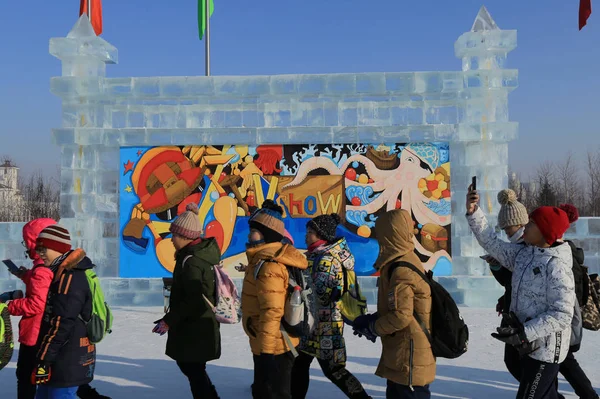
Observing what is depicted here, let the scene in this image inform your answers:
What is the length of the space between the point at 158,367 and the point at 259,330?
3.38 m

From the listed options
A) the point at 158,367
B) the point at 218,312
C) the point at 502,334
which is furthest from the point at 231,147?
the point at 502,334

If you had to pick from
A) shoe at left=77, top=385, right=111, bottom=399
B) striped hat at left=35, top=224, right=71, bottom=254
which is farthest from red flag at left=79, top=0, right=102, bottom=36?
striped hat at left=35, top=224, right=71, bottom=254

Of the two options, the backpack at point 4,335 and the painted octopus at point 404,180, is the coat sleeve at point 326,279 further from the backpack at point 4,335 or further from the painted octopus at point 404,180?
the painted octopus at point 404,180

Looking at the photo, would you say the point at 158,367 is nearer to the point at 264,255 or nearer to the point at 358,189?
the point at 264,255

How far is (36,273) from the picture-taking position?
403cm

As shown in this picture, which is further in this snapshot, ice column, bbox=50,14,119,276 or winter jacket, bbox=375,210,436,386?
ice column, bbox=50,14,119,276

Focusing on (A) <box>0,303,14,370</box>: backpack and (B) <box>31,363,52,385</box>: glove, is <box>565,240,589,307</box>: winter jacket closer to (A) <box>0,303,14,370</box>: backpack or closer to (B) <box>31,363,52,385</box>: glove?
(B) <box>31,363,52,385</box>: glove

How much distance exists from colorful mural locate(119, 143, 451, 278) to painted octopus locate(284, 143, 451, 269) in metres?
0.02

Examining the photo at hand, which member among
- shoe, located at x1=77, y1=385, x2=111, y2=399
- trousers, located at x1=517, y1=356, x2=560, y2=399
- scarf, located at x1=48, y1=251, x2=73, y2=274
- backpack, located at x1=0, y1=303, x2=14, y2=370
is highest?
scarf, located at x1=48, y1=251, x2=73, y2=274

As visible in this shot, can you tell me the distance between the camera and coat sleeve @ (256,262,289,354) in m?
3.94

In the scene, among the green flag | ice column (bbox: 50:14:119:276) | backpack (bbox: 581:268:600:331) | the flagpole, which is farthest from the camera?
the green flag

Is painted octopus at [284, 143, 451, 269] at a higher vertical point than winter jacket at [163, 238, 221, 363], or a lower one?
higher

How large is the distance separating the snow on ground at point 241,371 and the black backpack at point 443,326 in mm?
2159

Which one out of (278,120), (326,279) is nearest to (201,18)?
(278,120)
